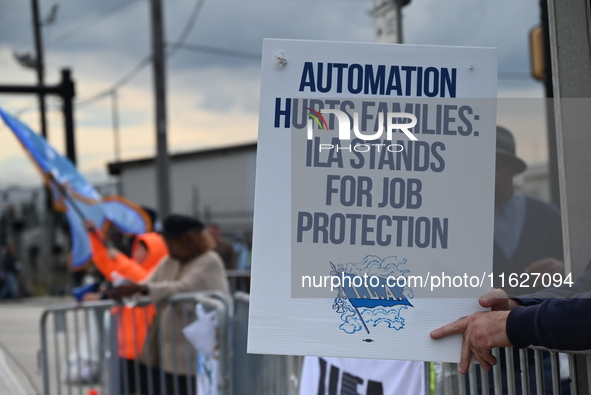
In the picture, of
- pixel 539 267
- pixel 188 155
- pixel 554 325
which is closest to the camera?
pixel 554 325

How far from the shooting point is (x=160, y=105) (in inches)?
538

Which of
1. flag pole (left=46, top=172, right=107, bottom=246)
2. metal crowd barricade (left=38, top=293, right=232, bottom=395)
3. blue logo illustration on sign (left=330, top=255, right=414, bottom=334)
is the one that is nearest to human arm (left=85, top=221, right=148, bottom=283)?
flag pole (left=46, top=172, right=107, bottom=246)

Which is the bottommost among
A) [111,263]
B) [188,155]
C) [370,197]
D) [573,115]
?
[111,263]

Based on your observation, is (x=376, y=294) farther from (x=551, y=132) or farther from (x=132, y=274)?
(x=132, y=274)

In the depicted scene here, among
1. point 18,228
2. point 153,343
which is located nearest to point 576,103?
point 153,343

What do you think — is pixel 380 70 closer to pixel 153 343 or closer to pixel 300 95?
pixel 300 95

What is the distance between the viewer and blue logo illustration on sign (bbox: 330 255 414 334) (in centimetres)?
219

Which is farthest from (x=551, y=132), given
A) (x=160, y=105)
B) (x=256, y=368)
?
(x=160, y=105)

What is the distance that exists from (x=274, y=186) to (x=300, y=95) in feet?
0.90

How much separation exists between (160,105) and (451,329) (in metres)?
12.0

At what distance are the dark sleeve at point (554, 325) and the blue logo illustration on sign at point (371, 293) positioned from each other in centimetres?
31

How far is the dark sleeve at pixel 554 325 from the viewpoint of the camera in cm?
188

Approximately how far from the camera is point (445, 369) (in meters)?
2.75

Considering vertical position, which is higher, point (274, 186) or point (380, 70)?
point (380, 70)
